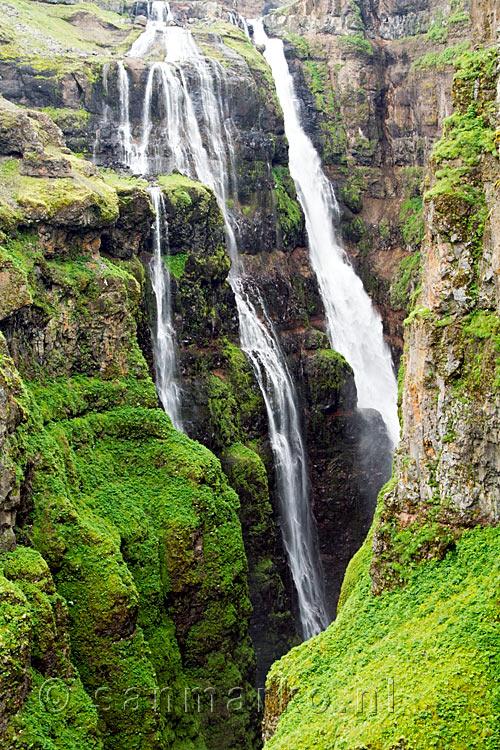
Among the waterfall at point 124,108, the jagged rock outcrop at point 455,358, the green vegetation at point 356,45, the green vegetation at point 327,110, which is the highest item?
the green vegetation at point 356,45

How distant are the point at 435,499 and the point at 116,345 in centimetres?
1221

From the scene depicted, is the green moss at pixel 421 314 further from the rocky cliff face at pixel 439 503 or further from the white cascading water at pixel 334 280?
the white cascading water at pixel 334 280

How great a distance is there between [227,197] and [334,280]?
8.54 metres

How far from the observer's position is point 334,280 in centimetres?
4194

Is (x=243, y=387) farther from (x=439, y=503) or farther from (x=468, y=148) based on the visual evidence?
(x=468, y=148)

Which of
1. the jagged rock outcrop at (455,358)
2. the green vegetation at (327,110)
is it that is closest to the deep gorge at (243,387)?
the jagged rock outcrop at (455,358)

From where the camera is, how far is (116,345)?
23953mm

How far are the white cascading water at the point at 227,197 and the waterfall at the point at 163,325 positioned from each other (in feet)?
14.6

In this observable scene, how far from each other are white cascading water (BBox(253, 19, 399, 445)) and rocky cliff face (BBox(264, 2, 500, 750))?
63.5 feet

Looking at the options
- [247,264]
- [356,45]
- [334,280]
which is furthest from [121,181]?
[356,45]

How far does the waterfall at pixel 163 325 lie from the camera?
92.1ft

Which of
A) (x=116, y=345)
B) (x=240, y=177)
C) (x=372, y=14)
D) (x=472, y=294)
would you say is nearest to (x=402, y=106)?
(x=372, y=14)

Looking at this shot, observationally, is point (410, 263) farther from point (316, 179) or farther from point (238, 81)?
point (238, 81)

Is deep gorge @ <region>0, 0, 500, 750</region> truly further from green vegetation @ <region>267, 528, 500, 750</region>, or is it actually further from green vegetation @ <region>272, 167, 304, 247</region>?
green vegetation @ <region>272, 167, 304, 247</region>
